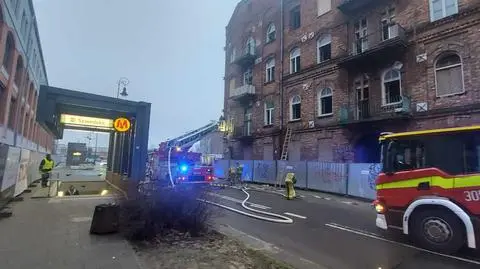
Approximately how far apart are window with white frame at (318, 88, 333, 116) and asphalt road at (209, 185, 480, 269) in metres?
11.4

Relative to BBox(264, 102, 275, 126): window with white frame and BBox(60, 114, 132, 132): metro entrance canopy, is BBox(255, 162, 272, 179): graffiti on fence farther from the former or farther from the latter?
BBox(60, 114, 132, 132): metro entrance canopy

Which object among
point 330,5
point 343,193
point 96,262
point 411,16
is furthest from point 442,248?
point 330,5

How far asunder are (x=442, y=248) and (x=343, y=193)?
10.7 meters

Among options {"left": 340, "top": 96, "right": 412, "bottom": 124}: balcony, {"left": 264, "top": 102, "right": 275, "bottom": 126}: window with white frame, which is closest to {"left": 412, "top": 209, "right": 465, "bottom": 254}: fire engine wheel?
{"left": 340, "top": 96, "right": 412, "bottom": 124}: balcony

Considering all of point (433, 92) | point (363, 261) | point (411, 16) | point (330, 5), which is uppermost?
point (330, 5)

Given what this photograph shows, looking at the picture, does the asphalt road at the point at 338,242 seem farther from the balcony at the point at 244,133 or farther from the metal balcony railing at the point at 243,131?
the metal balcony railing at the point at 243,131

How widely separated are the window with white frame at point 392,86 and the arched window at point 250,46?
14.9 meters

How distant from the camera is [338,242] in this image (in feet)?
24.8

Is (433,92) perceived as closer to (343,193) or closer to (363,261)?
(343,193)

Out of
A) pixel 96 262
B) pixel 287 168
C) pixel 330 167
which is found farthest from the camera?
pixel 287 168

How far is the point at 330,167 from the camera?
18.7 m

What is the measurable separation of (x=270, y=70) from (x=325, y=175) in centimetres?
1327

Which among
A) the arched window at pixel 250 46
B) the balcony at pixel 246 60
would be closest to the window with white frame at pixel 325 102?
the balcony at pixel 246 60

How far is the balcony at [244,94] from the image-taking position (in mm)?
29578
